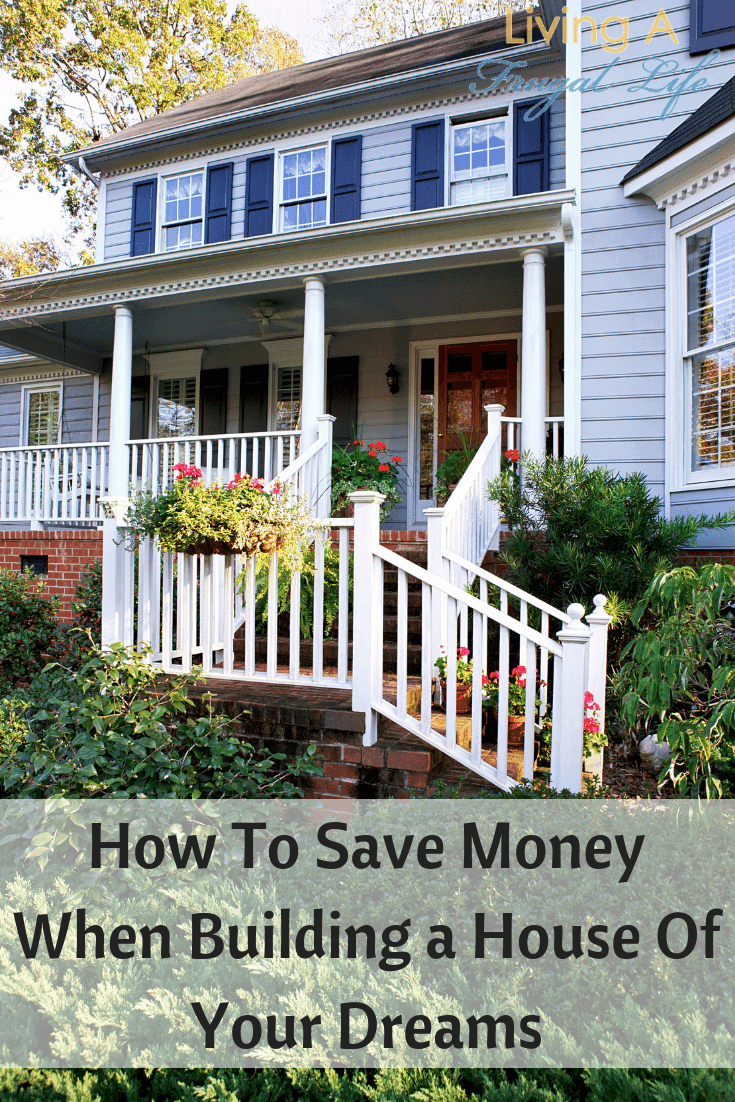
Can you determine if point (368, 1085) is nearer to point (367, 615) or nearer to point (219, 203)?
point (367, 615)

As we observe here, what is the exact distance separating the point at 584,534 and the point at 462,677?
1481mm

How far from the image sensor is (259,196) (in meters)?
9.55

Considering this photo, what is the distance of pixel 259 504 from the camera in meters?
3.93

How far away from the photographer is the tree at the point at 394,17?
16.5 m

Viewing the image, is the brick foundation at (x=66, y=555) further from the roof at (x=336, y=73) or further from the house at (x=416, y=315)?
the roof at (x=336, y=73)

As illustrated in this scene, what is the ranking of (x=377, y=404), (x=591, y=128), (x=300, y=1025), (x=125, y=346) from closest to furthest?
(x=300, y=1025) < (x=591, y=128) < (x=125, y=346) < (x=377, y=404)

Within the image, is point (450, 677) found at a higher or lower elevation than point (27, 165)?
lower

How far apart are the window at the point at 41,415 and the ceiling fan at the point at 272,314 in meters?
4.89

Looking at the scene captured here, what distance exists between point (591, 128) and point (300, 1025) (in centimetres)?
695

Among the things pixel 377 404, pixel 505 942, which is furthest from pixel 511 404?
pixel 505 942

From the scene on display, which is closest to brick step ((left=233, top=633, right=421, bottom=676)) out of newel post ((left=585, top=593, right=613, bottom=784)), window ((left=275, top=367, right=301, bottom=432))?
newel post ((left=585, top=593, right=613, bottom=784))

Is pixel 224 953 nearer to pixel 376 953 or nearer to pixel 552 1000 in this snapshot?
pixel 376 953

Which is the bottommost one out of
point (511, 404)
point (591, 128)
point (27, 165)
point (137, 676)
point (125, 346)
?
point (137, 676)

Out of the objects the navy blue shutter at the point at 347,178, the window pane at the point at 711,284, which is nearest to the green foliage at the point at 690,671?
the window pane at the point at 711,284
